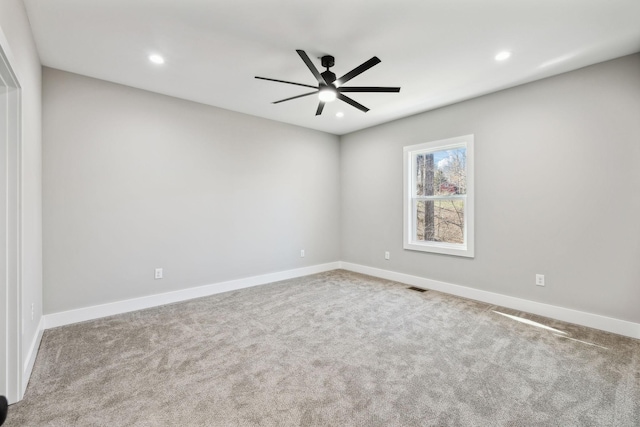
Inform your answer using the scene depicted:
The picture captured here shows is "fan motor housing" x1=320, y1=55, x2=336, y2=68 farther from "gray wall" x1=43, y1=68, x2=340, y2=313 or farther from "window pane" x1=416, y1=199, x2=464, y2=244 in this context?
"window pane" x1=416, y1=199, x2=464, y2=244

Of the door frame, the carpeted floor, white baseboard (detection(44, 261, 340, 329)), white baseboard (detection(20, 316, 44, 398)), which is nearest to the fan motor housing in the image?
the door frame

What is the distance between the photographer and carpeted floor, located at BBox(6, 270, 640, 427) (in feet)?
5.65

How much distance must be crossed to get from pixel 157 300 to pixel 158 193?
4.38 ft

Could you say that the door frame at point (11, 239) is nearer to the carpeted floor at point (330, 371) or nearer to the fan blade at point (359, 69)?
the carpeted floor at point (330, 371)

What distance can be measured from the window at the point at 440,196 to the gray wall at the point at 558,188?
4.7 inches

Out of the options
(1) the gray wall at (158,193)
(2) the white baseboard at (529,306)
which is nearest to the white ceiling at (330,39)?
(1) the gray wall at (158,193)

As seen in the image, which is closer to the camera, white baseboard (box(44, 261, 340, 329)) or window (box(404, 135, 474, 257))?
white baseboard (box(44, 261, 340, 329))

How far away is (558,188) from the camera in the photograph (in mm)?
3158

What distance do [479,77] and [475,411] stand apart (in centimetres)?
316

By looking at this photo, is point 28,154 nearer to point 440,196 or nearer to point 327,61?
point 327,61

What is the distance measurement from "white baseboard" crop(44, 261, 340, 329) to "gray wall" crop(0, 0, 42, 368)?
0.26 meters

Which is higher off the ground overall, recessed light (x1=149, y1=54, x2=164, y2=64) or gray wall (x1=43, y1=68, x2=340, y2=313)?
recessed light (x1=149, y1=54, x2=164, y2=64)

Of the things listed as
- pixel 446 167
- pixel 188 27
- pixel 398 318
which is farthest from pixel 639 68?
pixel 188 27

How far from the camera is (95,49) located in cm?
264
